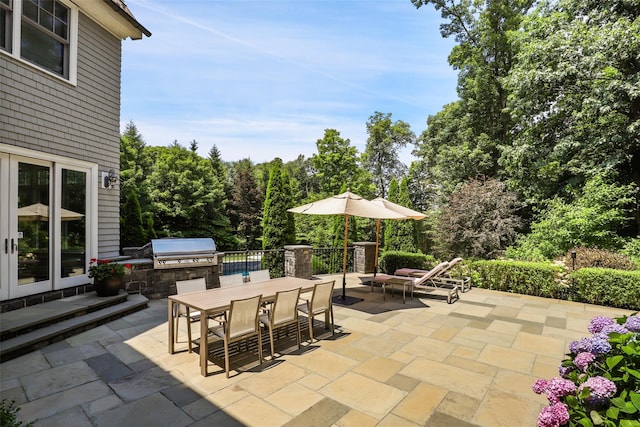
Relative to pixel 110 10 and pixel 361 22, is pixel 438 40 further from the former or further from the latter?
pixel 110 10

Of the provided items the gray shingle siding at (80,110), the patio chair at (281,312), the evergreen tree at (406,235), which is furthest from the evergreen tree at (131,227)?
the patio chair at (281,312)

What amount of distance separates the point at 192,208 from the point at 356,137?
37.0ft

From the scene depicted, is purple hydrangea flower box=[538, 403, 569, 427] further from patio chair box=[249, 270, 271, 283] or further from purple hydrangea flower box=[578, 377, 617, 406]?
patio chair box=[249, 270, 271, 283]

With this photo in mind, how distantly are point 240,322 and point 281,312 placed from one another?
0.62m

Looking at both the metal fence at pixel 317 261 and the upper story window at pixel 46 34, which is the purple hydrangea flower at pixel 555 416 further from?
the metal fence at pixel 317 261

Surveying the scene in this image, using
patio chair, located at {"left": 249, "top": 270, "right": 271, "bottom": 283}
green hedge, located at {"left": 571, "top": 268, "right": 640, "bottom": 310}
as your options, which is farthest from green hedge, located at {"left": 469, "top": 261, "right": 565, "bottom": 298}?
patio chair, located at {"left": 249, "top": 270, "right": 271, "bottom": 283}

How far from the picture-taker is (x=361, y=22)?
27.7 ft

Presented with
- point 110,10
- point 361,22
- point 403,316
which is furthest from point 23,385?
point 361,22

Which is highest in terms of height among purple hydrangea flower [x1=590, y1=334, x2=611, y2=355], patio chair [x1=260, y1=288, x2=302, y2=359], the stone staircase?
purple hydrangea flower [x1=590, y1=334, x2=611, y2=355]

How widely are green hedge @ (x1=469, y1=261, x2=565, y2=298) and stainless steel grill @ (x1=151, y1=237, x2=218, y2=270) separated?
21.5 feet

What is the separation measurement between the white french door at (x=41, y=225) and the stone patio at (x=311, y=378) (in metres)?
1.44

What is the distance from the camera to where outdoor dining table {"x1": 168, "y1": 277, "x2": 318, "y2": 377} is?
3477 mm

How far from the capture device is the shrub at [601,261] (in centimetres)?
772

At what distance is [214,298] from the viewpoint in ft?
13.3
